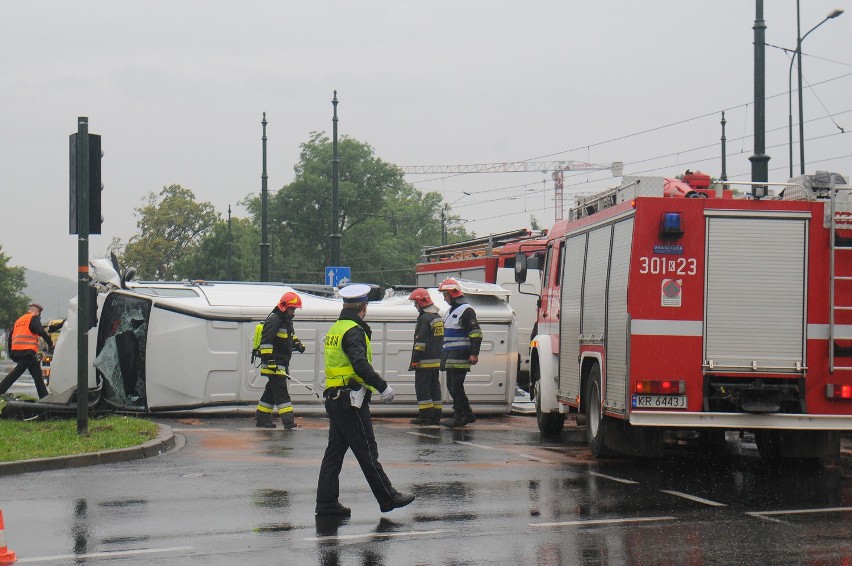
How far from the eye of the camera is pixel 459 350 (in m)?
17.1

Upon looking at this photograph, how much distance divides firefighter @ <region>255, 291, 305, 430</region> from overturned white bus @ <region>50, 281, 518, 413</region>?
6.46 ft

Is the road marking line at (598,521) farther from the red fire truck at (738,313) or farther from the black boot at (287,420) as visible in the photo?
the black boot at (287,420)

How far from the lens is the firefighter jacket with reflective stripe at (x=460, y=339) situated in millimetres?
17078

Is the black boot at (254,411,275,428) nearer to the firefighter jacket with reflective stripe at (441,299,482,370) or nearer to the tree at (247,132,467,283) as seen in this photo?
the firefighter jacket with reflective stripe at (441,299,482,370)

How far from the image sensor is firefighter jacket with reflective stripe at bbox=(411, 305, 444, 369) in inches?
686

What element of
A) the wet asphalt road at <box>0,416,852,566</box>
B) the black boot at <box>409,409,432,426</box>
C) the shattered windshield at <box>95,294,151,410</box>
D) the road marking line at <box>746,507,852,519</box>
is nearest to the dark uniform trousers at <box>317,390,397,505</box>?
the wet asphalt road at <box>0,416,852,566</box>

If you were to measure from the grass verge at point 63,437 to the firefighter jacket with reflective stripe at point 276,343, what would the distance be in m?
1.68

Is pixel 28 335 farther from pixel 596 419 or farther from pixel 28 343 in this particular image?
pixel 596 419

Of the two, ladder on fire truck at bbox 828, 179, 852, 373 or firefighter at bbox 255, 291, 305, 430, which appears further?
firefighter at bbox 255, 291, 305, 430

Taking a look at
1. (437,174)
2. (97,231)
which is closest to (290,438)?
(97,231)

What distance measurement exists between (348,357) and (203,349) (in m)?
9.18

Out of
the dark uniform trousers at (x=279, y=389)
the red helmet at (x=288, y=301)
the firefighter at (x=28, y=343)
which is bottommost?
the dark uniform trousers at (x=279, y=389)

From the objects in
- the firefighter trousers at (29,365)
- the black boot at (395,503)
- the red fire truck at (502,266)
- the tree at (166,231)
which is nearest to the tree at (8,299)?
the tree at (166,231)

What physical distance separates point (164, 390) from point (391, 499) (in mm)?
9545
